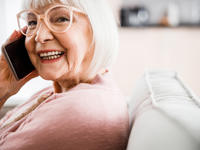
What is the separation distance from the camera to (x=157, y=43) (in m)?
3.21

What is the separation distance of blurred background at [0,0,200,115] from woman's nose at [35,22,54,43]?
8.13 feet

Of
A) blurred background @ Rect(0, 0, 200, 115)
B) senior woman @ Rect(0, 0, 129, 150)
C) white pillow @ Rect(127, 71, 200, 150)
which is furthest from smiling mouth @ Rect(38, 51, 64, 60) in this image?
blurred background @ Rect(0, 0, 200, 115)

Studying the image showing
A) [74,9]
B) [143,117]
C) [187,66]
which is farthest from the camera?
[187,66]

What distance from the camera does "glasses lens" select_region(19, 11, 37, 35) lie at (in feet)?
2.77

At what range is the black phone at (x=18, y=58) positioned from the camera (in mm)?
903

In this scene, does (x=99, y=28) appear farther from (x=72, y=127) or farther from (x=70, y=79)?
(x=72, y=127)

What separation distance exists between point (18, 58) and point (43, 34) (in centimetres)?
18

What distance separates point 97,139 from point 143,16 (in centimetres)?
279

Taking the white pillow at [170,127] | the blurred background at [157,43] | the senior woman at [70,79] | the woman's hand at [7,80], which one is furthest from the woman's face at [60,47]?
the blurred background at [157,43]

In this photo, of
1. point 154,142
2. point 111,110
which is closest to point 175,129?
point 154,142

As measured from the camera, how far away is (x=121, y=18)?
331 centimetres

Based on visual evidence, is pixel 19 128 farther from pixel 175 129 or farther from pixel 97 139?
pixel 175 129

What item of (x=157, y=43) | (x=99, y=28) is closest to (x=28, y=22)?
(x=99, y=28)

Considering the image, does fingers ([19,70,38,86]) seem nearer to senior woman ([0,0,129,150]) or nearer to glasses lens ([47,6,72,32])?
senior woman ([0,0,129,150])
